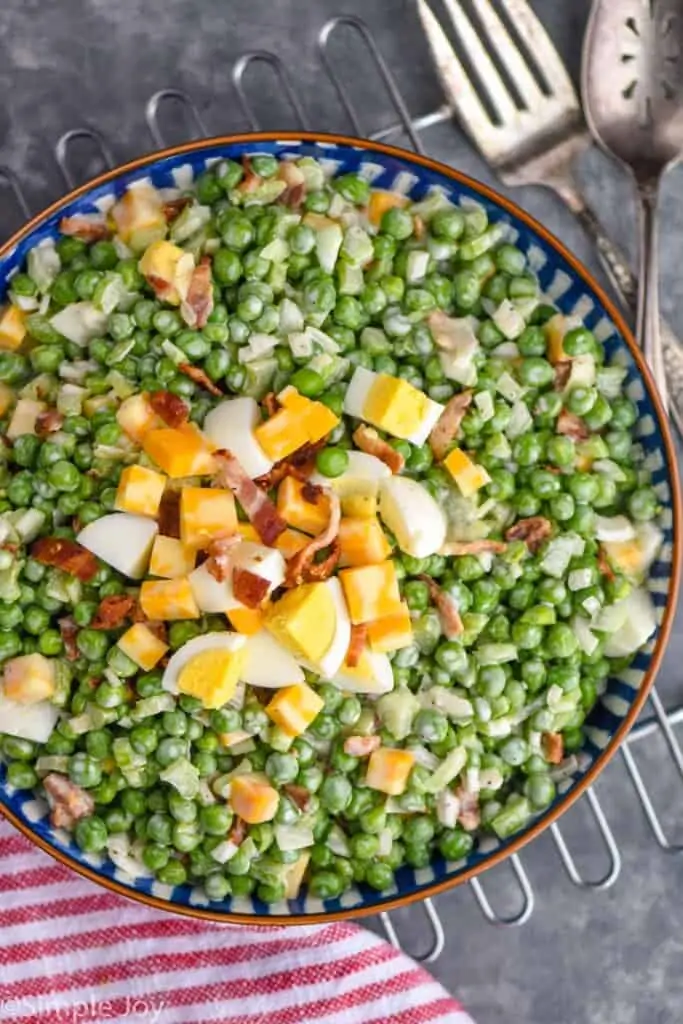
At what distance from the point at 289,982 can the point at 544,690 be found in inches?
38.3

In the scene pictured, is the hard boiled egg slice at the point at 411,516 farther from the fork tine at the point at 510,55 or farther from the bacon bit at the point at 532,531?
the fork tine at the point at 510,55

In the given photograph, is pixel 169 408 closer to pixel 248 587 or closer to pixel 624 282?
pixel 248 587

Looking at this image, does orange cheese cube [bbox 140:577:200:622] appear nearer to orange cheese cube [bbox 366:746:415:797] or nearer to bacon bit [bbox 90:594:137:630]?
bacon bit [bbox 90:594:137:630]

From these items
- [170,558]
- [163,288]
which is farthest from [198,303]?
[170,558]

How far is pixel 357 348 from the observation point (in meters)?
2.76

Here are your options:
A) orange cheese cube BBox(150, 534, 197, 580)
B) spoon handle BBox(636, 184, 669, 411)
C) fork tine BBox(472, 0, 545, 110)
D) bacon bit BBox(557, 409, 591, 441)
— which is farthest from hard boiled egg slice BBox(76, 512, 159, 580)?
fork tine BBox(472, 0, 545, 110)

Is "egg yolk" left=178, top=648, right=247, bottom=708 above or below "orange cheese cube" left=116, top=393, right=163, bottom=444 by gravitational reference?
below

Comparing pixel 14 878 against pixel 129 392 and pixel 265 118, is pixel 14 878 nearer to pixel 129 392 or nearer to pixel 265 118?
pixel 129 392

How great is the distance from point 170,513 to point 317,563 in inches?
13.7

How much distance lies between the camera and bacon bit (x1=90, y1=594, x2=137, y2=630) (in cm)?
260

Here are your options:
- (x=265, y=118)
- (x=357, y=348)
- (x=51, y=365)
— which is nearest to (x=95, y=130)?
(x=265, y=118)

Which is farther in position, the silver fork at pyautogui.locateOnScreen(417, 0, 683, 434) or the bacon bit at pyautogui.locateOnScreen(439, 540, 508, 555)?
the silver fork at pyautogui.locateOnScreen(417, 0, 683, 434)

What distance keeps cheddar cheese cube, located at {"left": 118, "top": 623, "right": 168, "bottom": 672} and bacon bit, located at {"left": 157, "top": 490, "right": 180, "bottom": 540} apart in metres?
0.22

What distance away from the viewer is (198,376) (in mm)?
2654
